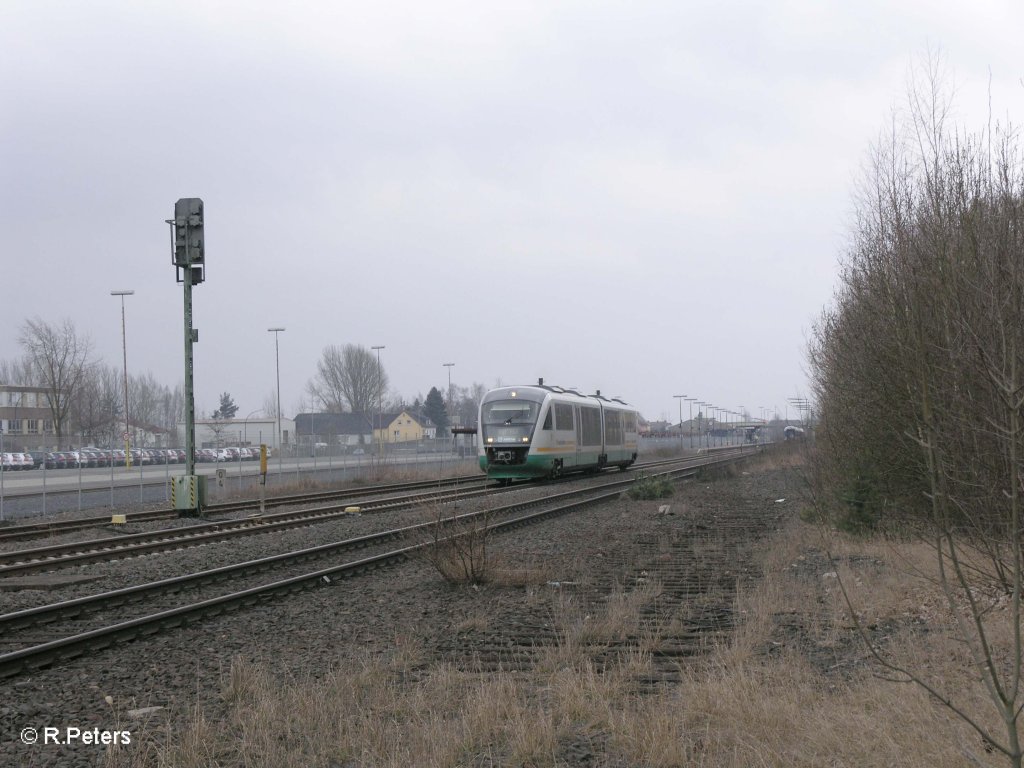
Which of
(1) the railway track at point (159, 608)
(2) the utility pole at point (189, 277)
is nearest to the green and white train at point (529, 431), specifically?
(2) the utility pole at point (189, 277)

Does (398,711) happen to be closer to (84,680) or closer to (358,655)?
(358,655)

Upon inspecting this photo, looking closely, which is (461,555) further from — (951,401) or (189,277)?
(189,277)

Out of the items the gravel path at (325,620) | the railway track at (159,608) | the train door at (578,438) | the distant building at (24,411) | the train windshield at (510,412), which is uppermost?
the distant building at (24,411)

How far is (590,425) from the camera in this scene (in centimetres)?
3753

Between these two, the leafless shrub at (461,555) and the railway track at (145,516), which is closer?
the leafless shrub at (461,555)

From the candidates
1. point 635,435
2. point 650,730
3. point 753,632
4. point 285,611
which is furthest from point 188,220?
point 635,435

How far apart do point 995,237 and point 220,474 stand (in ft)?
67.5

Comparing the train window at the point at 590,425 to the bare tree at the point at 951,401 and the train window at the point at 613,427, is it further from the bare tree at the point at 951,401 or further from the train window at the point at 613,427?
the bare tree at the point at 951,401

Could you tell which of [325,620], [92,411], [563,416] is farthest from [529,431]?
[92,411]

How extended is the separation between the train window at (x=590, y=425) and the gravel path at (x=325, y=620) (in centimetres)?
1702

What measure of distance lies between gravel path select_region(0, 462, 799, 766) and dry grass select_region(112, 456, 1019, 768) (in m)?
0.43

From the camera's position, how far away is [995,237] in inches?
318

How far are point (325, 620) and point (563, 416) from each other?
2343 centimetres

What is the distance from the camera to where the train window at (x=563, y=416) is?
106 feet
